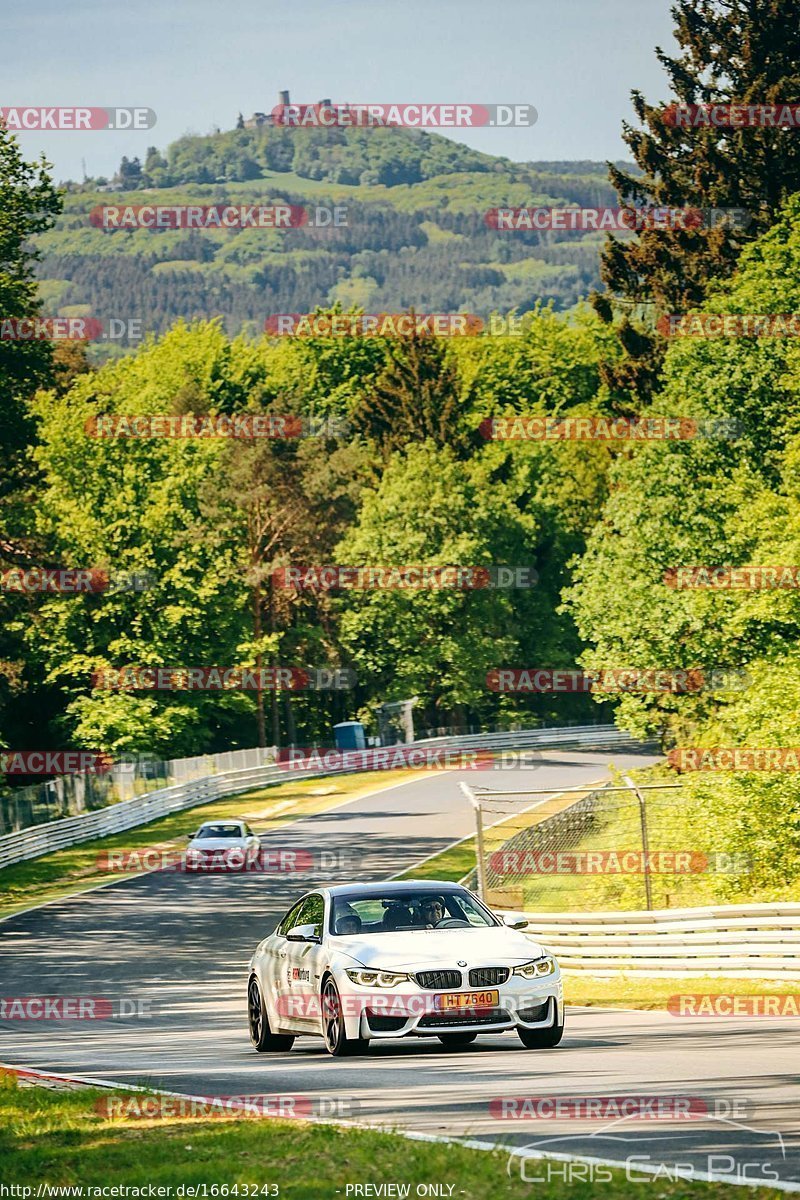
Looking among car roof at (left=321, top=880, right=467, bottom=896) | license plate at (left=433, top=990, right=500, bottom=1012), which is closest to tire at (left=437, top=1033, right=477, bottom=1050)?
license plate at (left=433, top=990, right=500, bottom=1012)

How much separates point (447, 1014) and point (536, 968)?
796mm

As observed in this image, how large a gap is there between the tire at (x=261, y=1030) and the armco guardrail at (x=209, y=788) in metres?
31.7

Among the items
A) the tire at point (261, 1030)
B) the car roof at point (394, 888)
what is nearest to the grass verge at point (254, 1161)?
the car roof at point (394, 888)

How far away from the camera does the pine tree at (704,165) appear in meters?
56.2

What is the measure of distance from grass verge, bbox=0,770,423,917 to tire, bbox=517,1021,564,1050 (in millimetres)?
27507

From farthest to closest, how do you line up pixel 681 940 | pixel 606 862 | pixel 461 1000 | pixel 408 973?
pixel 606 862, pixel 681 940, pixel 408 973, pixel 461 1000

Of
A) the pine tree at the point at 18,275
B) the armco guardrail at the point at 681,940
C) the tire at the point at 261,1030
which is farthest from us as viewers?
the pine tree at the point at 18,275

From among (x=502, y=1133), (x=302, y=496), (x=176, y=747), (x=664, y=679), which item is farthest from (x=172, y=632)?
(x=502, y=1133)

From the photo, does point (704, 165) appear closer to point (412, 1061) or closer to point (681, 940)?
point (681, 940)

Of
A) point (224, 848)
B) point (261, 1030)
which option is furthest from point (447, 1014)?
point (224, 848)

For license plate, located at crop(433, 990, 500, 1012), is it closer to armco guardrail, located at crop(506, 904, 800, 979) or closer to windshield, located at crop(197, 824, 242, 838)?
armco guardrail, located at crop(506, 904, 800, 979)

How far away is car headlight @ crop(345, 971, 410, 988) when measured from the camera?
44.2 ft

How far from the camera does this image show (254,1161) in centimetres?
886

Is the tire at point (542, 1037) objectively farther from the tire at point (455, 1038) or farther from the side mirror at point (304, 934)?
the side mirror at point (304, 934)
